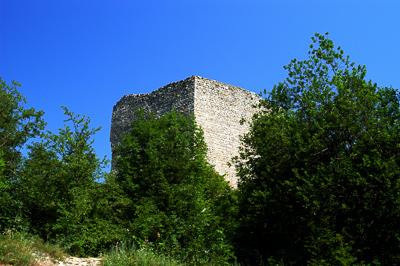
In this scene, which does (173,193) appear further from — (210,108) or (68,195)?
(210,108)

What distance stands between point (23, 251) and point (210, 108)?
14.4m

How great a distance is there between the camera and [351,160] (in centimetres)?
1234

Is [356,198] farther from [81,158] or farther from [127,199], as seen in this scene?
[81,158]

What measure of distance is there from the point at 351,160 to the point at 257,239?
3.28m

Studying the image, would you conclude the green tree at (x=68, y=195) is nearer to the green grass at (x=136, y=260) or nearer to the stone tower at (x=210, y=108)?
the green grass at (x=136, y=260)

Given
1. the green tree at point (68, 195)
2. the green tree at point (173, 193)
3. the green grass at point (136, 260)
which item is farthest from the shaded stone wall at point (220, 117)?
the green grass at point (136, 260)

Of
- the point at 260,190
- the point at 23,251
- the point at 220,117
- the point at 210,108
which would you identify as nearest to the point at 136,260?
the point at 23,251

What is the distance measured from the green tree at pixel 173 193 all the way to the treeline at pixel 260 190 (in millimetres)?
37

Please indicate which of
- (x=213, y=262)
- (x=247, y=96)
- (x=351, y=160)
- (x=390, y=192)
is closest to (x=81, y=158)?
(x=213, y=262)

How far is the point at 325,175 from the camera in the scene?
12.3m

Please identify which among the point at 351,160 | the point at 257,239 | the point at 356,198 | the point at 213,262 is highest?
the point at 351,160

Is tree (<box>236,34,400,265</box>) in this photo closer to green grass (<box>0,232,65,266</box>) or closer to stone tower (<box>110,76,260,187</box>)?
green grass (<box>0,232,65,266</box>)

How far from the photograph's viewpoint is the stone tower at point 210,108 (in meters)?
23.3

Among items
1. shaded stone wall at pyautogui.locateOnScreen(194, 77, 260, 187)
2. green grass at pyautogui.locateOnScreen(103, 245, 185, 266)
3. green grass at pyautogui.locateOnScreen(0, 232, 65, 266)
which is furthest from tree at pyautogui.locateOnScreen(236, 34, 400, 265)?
shaded stone wall at pyautogui.locateOnScreen(194, 77, 260, 187)
